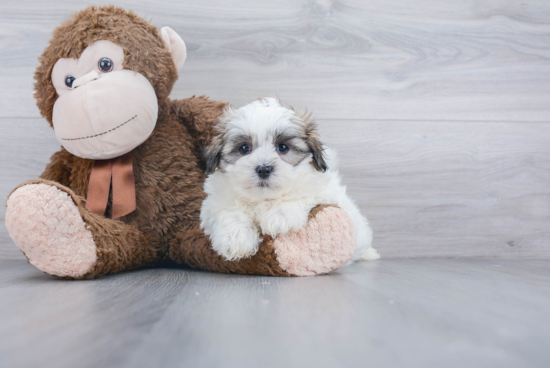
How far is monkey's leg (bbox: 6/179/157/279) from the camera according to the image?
102cm

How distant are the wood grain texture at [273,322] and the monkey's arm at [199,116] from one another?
544 millimetres

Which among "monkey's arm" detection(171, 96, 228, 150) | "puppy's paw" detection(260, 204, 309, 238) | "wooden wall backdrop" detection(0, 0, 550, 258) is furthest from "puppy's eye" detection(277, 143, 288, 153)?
"wooden wall backdrop" detection(0, 0, 550, 258)

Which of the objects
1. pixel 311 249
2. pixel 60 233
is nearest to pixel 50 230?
pixel 60 233

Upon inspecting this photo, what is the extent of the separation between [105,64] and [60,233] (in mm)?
528

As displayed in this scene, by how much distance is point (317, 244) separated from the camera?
3.69 feet

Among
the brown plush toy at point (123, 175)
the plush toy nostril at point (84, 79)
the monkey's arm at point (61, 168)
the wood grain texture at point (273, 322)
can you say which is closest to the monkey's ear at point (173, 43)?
the brown plush toy at point (123, 175)

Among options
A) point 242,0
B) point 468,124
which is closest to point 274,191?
point 242,0

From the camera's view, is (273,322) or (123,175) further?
(123,175)

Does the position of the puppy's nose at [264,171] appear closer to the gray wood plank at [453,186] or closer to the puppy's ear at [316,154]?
the puppy's ear at [316,154]

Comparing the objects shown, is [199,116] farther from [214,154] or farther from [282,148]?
[282,148]

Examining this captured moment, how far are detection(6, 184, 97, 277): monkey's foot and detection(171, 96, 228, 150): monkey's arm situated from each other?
515 millimetres

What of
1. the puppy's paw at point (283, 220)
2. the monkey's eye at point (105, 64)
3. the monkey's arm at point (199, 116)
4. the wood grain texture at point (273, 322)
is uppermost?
the monkey's eye at point (105, 64)

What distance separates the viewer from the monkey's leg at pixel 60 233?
102 centimetres

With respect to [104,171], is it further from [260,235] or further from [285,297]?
[285,297]
